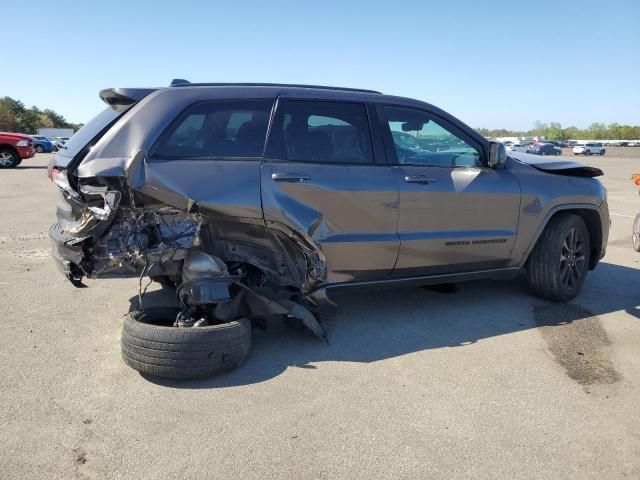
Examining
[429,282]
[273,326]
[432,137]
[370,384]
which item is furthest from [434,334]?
[432,137]

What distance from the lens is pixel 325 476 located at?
2533 mm

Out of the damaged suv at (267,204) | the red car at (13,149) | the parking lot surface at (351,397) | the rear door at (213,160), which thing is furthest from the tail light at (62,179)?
the red car at (13,149)

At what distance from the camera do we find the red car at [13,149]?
66.5ft

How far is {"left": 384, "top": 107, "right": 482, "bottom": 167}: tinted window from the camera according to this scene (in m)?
4.45

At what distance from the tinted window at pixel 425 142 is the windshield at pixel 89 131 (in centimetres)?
222

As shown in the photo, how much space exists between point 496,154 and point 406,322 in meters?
1.70

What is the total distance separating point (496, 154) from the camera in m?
4.67

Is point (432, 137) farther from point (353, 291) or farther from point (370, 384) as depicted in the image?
point (370, 384)

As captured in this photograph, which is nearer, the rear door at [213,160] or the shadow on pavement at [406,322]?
the rear door at [213,160]

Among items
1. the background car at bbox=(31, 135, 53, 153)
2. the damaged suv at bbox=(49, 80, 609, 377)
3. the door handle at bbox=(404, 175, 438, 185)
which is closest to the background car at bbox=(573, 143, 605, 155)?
the background car at bbox=(31, 135, 53, 153)

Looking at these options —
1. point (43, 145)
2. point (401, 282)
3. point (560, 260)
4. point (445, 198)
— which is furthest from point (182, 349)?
point (43, 145)

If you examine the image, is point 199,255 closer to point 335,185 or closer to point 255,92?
point 335,185

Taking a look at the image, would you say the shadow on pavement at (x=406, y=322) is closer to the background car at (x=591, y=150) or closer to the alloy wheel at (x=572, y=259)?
the alloy wheel at (x=572, y=259)

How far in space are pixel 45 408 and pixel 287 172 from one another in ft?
7.22
